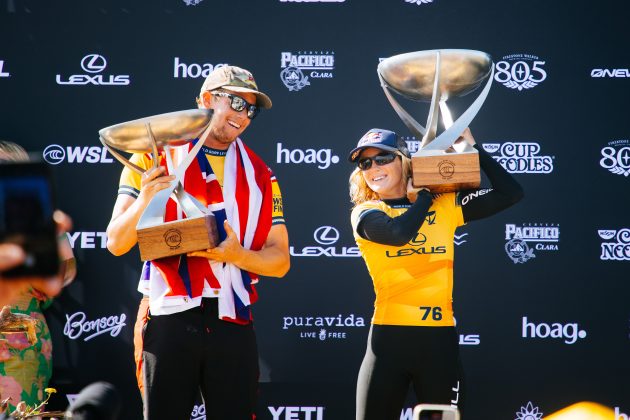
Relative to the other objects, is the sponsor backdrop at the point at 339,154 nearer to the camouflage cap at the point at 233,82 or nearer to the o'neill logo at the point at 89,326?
the o'neill logo at the point at 89,326

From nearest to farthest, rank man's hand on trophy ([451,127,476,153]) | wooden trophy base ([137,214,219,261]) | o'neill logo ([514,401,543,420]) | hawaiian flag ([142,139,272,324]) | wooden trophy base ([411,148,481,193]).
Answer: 1. wooden trophy base ([137,214,219,261])
2. hawaiian flag ([142,139,272,324])
3. wooden trophy base ([411,148,481,193])
4. man's hand on trophy ([451,127,476,153])
5. o'neill logo ([514,401,543,420])

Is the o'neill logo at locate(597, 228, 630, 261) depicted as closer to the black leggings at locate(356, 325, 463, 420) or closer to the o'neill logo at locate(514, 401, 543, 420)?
the o'neill logo at locate(514, 401, 543, 420)

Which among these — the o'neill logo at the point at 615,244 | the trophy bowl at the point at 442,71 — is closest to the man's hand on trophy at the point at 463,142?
the trophy bowl at the point at 442,71

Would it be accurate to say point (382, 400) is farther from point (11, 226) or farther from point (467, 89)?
point (11, 226)

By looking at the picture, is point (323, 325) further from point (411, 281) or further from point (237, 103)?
point (237, 103)

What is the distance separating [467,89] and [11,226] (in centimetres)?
247

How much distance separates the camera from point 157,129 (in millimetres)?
2779

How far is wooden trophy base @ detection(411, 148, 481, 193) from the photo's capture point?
288cm

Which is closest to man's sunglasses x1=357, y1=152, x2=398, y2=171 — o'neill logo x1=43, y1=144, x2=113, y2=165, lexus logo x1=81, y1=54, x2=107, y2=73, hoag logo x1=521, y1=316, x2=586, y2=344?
hoag logo x1=521, y1=316, x2=586, y2=344

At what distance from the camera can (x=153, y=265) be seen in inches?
111

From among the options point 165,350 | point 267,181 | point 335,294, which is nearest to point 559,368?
point 335,294

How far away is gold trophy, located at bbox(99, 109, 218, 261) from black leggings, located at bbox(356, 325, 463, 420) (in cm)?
69

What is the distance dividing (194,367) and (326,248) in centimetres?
174

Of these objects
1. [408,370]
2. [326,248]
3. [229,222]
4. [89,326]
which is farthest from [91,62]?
[408,370]
